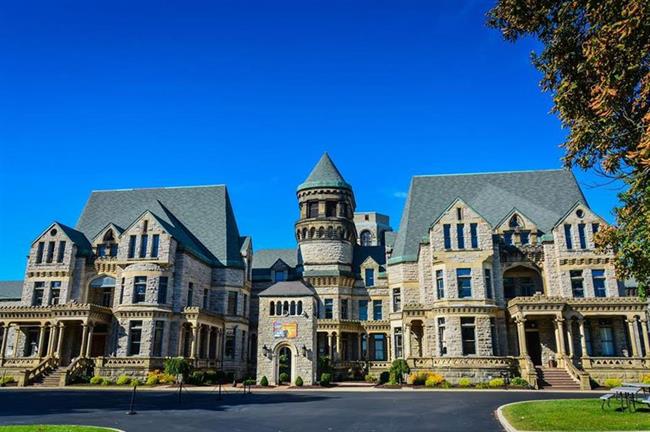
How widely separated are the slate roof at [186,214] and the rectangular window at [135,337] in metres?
8.45

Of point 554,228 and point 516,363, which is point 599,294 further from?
point 516,363

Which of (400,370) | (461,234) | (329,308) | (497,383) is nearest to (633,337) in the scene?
(497,383)

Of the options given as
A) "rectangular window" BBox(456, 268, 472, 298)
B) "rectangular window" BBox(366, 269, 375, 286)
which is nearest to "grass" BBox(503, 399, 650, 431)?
"rectangular window" BBox(456, 268, 472, 298)

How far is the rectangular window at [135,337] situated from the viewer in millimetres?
40250

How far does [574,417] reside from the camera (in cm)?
1537

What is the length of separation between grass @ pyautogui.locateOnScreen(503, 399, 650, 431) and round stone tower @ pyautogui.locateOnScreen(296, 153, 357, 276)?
32.8m

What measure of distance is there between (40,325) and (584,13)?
145ft

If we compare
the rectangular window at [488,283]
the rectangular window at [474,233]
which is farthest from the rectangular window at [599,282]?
the rectangular window at [474,233]

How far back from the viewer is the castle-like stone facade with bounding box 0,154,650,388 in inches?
1425

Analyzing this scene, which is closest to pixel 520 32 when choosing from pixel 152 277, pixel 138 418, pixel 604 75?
pixel 604 75

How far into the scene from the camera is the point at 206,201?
53281 millimetres

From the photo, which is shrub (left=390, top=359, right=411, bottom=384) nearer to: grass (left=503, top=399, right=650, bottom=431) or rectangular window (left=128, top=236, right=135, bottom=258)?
grass (left=503, top=399, right=650, bottom=431)

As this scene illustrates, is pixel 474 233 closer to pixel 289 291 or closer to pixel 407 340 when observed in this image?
pixel 407 340

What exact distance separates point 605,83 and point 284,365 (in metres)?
29.4
